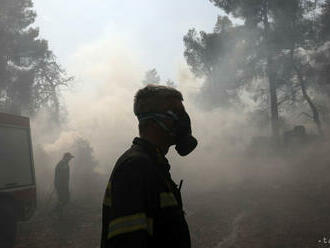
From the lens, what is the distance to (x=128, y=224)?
1.72m

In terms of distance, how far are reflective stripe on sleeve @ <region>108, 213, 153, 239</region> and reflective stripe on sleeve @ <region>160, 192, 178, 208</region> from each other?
0.13m

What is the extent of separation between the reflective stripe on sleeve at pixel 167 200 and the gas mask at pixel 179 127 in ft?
1.26

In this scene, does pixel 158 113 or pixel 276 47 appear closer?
pixel 158 113

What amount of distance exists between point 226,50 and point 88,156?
12.5 metres

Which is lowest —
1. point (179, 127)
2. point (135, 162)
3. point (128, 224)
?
point (128, 224)

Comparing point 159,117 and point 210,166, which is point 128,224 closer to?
point 159,117

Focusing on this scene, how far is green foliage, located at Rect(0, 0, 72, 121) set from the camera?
28.3 meters

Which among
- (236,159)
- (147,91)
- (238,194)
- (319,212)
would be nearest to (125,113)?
(236,159)

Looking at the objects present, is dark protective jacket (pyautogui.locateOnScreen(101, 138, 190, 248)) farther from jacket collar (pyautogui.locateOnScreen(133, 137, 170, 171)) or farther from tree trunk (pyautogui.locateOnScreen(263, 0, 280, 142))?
tree trunk (pyautogui.locateOnScreen(263, 0, 280, 142))

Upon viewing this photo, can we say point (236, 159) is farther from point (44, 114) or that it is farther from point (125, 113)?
point (44, 114)

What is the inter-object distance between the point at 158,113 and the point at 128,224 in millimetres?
624

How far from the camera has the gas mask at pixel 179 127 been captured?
6.91 feet

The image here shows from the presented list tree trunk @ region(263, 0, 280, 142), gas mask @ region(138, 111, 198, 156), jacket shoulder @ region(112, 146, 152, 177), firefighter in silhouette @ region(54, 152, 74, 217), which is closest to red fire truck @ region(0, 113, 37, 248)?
firefighter in silhouette @ region(54, 152, 74, 217)

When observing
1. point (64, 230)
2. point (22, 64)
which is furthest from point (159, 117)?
point (22, 64)
